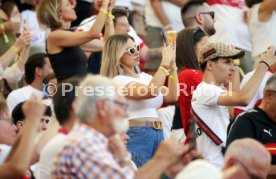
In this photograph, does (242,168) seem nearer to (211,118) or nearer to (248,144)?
(248,144)

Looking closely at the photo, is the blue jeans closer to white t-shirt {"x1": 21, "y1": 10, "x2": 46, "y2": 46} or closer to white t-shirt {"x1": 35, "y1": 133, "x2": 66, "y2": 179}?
white t-shirt {"x1": 35, "y1": 133, "x2": 66, "y2": 179}

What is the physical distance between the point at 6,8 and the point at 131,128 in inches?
188

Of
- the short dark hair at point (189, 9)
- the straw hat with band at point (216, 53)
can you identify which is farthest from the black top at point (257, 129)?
the short dark hair at point (189, 9)

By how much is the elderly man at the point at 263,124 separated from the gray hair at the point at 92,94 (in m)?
2.44

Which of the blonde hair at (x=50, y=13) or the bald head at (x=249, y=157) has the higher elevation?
the bald head at (x=249, y=157)

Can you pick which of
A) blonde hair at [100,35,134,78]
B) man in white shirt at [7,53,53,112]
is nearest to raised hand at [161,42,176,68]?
blonde hair at [100,35,134,78]

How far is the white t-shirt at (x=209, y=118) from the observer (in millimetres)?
9602

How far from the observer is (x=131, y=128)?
31.9 ft

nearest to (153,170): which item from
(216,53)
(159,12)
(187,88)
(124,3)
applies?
(216,53)

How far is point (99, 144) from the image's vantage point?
22.0 feet

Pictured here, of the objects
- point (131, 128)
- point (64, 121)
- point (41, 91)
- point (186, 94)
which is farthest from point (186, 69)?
point (64, 121)

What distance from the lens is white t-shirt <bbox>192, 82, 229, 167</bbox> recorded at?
9.60 m

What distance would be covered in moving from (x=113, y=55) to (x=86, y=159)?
3409 mm

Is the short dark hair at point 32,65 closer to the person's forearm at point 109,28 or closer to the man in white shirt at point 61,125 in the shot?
the person's forearm at point 109,28
